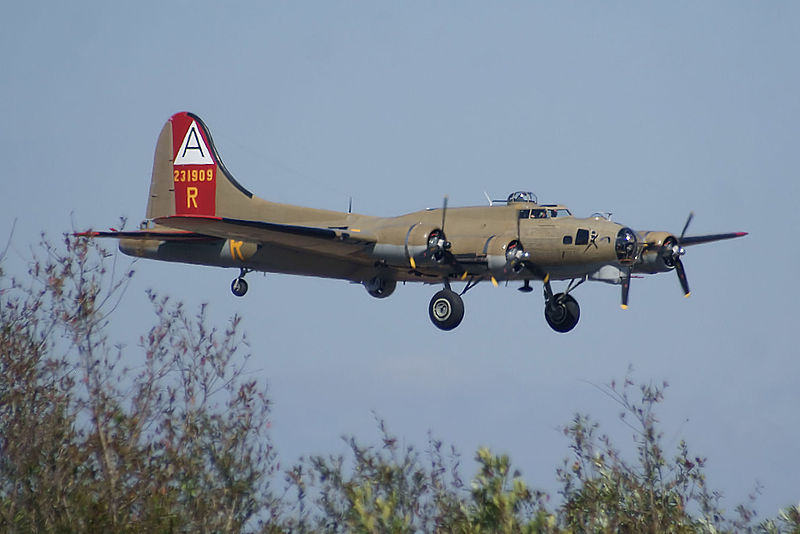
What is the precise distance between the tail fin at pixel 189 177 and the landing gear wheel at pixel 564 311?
35.9 feet

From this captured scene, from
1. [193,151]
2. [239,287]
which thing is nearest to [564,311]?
[239,287]

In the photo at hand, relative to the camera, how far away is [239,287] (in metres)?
35.6

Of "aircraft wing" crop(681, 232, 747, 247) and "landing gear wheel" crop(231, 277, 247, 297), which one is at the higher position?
"aircraft wing" crop(681, 232, 747, 247)

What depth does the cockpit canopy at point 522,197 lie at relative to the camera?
32.7 meters

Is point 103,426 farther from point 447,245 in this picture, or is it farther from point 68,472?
point 447,245

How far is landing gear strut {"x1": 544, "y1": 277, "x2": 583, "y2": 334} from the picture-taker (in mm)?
33562

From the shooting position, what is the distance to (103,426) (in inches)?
835

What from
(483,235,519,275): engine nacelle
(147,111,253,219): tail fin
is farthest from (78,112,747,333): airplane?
(147,111,253,219): tail fin

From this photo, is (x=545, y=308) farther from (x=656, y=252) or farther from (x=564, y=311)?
(x=656, y=252)

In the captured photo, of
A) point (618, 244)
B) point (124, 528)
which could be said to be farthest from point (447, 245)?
point (124, 528)

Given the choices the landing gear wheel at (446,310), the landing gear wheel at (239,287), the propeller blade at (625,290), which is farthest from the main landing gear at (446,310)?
the landing gear wheel at (239,287)

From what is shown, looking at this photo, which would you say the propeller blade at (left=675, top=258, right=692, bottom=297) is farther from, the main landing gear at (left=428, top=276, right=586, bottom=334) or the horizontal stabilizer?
the horizontal stabilizer

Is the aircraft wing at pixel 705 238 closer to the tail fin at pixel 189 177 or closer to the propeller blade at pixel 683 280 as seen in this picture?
the propeller blade at pixel 683 280

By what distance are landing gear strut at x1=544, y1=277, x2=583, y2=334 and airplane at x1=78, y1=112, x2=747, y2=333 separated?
0.03 m
